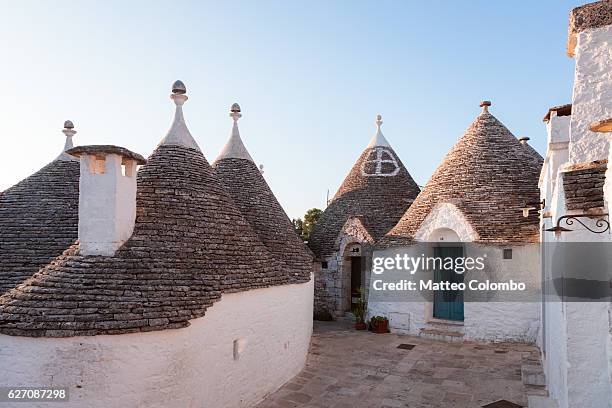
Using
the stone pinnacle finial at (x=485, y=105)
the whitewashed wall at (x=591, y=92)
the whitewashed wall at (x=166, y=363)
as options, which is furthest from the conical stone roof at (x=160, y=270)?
the stone pinnacle finial at (x=485, y=105)

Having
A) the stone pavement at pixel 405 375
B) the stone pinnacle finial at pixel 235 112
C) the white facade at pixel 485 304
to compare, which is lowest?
the stone pavement at pixel 405 375

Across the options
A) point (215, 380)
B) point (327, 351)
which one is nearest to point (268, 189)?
point (327, 351)

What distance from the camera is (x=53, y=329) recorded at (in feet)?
16.9

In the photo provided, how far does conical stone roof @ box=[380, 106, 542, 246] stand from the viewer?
11.7m

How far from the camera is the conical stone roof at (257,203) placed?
1033 cm

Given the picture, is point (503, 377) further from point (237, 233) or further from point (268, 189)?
point (268, 189)

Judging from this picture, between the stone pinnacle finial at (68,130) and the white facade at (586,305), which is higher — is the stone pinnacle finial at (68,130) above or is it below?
above

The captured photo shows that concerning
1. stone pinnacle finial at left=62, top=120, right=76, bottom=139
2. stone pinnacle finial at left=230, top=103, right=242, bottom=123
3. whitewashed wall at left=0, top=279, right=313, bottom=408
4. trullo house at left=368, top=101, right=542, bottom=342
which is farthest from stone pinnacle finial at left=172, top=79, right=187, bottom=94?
trullo house at left=368, top=101, right=542, bottom=342

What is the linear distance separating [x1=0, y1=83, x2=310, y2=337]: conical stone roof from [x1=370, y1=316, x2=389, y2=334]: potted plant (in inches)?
221

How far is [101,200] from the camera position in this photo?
6.23 metres

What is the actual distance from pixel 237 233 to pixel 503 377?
5.97 m

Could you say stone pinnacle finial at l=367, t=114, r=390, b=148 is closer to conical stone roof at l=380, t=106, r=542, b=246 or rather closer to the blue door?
conical stone roof at l=380, t=106, r=542, b=246

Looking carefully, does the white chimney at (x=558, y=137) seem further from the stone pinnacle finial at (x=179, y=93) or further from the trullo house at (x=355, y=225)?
the trullo house at (x=355, y=225)

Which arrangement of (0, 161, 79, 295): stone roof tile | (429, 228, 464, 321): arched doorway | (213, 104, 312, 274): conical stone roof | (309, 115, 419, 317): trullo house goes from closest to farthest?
(0, 161, 79, 295): stone roof tile < (213, 104, 312, 274): conical stone roof < (429, 228, 464, 321): arched doorway < (309, 115, 419, 317): trullo house
